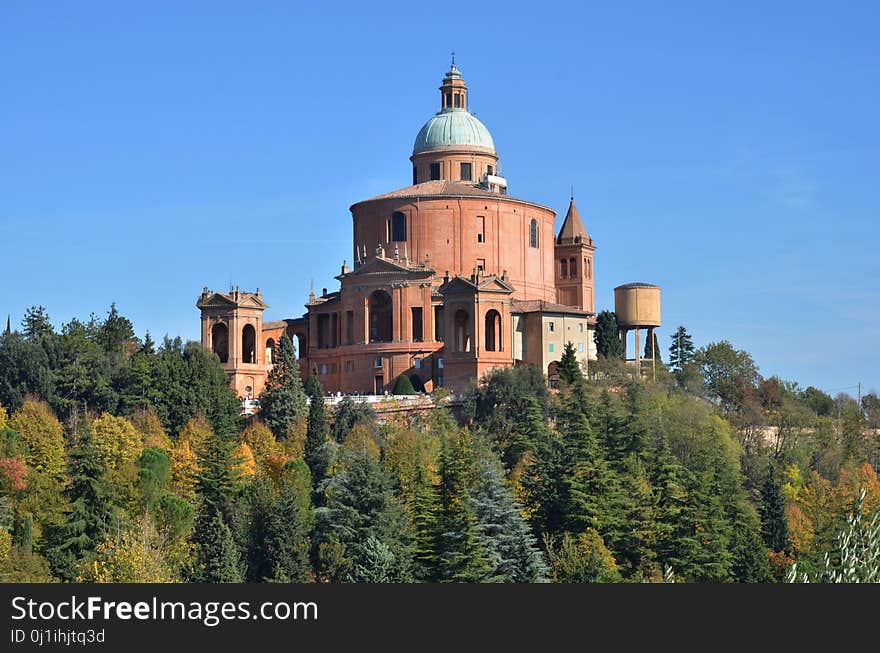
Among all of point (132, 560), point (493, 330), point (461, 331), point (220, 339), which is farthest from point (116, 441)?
point (493, 330)

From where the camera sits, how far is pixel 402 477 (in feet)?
238

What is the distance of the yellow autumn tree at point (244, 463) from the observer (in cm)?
7469

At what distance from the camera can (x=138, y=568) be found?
59344mm

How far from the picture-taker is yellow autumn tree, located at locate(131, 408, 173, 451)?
7911cm

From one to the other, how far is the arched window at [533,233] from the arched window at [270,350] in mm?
13555

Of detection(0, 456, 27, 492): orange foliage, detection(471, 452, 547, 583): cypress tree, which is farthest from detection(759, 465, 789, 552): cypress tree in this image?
detection(0, 456, 27, 492): orange foliage

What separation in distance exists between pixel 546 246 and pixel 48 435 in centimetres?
3314

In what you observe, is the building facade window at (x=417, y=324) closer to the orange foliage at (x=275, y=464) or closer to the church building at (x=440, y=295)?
the church building at (x=440, y=295)

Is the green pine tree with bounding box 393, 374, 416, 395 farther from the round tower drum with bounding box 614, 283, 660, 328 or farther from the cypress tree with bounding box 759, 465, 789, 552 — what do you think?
the cypress tree with bounding box 759, 465, 789, 552

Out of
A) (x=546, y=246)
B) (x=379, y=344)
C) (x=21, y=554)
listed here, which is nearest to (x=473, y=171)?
(x=546, y=246)

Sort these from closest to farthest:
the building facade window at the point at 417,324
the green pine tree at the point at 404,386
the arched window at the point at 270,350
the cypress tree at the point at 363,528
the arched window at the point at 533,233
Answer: the cypress tree at the point at 363,528, the green pine tree at the point at 404,386, the building facade window at the point at 417,324, the arched window at the point at 270,350, the arched window at the point at 533,233

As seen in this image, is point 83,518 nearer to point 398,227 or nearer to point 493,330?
point 493,330

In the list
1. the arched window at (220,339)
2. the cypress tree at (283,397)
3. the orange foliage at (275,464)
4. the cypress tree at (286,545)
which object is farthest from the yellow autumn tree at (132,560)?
the arched window at (220,339)

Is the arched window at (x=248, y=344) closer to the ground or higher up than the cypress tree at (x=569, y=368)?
higher up
